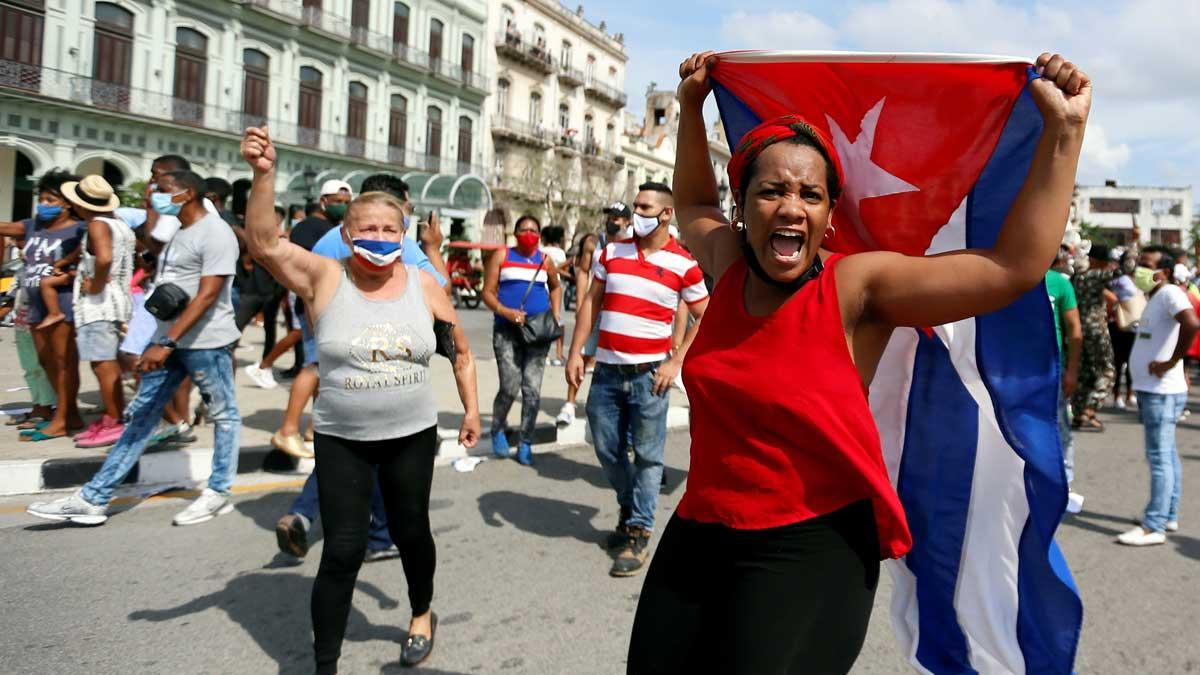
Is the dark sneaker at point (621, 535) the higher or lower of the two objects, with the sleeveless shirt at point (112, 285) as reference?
lower

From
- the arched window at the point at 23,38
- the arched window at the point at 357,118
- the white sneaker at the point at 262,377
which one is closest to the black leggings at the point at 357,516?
the white sneaker at the point at 262,377

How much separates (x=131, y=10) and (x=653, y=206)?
28.4 m

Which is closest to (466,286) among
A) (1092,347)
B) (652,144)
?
(1092,347)

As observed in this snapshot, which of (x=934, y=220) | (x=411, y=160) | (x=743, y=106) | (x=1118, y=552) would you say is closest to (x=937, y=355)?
(x=934, y=220)

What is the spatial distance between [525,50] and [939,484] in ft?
146

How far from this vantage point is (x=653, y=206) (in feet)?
15.9

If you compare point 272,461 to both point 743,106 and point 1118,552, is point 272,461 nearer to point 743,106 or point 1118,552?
point 743,106

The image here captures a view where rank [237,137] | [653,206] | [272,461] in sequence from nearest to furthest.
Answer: [653,206] → [272,461] → [237,137]

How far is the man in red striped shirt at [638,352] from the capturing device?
4.78 m

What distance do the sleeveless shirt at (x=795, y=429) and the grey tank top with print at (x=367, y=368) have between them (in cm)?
160

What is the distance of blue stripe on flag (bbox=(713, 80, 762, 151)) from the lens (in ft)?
9.16

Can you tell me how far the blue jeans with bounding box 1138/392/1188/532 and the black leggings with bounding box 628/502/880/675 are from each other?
450 centimetres

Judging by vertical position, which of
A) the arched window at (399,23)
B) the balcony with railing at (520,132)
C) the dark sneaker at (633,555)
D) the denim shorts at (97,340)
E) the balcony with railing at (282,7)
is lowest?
the dark sneaker at (633,555)

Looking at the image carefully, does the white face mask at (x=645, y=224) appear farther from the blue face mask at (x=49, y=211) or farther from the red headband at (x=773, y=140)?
the blue face mask at (x=49, y=211)
